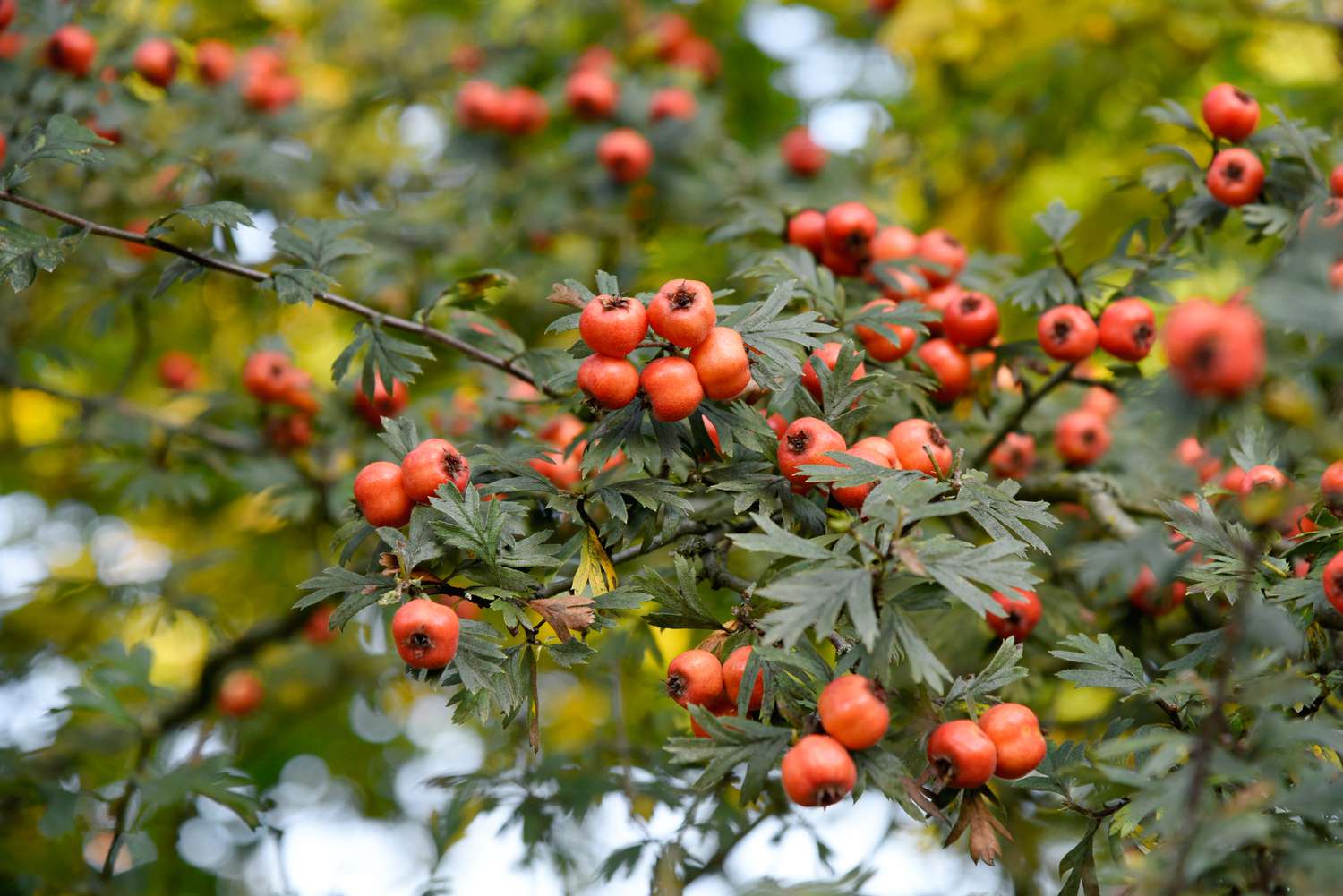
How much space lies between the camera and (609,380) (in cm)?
164

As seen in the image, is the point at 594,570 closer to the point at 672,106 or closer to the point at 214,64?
the point at 672,106

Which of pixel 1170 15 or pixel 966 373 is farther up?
pixel 1170 15

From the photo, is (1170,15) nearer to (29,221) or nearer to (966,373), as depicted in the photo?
(966,373)

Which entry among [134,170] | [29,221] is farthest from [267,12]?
[29,221]

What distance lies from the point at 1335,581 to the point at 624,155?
2.68m

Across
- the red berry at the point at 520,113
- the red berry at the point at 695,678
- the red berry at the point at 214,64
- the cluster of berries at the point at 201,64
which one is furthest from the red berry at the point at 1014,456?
the red berry at the point at 214,64

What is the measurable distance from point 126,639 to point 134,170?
6.16ft

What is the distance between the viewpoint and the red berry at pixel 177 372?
12.8 feet

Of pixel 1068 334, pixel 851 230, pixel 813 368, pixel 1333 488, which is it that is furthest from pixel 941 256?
pixel 1333 488

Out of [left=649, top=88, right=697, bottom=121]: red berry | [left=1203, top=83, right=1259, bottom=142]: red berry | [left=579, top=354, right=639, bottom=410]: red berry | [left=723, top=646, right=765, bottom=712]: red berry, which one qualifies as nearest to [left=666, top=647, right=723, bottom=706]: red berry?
[left=723, top=646, right=765, bottom=712]: red berry

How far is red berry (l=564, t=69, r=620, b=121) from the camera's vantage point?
3.72 meters

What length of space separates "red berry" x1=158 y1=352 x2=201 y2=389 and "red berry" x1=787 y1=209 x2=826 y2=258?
8.70ft

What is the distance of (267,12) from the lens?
4.68 metres

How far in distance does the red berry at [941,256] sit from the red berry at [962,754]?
126 centimetres
